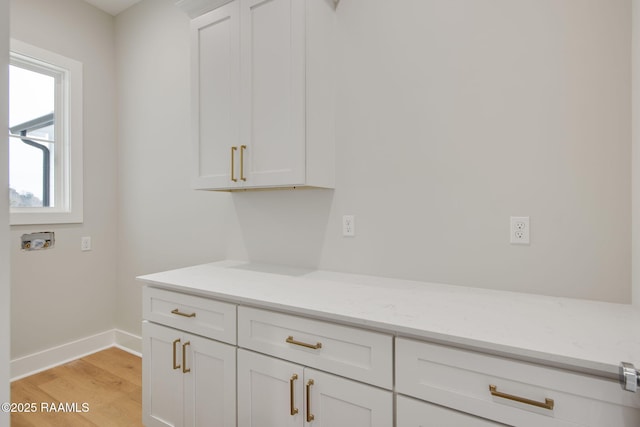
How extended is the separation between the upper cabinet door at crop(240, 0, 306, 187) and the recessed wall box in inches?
71.1

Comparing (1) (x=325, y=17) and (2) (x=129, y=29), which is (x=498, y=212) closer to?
(1) (x=325, y=17)

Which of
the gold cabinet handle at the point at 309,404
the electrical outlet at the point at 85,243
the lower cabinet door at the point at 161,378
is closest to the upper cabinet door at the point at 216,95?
the lower cabinet door at the point at 161,378

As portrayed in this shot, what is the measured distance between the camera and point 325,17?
1.74 meters

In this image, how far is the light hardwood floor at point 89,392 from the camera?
1.89 meters

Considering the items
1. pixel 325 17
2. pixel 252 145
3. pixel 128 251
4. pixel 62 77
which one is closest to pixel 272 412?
pixel 252 145

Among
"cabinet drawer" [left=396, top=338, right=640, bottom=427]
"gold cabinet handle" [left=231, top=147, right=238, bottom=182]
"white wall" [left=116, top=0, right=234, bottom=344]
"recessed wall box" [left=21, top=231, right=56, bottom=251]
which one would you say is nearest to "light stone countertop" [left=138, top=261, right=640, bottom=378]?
"cabinet drawer" [left=396, top=338, right=640, bottom=427]

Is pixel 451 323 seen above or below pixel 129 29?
below

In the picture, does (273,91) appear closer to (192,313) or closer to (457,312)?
(192,313)

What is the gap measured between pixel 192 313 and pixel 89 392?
4.32 ft

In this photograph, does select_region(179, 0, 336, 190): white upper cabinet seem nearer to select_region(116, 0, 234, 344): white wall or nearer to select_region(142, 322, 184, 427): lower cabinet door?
select_region(116, 0, 234, 344): white wall

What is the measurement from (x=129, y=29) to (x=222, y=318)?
268 centimetres

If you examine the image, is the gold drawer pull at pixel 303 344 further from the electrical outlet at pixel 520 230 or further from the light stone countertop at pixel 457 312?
the electrical outlet at pixel 520 230

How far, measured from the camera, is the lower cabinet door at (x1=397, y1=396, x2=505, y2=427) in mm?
919

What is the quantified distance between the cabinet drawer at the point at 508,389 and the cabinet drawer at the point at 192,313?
28.9 inches
